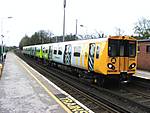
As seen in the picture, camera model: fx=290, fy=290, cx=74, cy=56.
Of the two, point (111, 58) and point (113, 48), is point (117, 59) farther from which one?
point (113, 48)

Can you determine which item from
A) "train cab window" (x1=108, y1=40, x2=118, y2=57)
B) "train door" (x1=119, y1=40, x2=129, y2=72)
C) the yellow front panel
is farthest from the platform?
"train door" (x1=119, y1=40, x2=129, y2=72)

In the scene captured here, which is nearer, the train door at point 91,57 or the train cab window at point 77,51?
the train door at point 91,57

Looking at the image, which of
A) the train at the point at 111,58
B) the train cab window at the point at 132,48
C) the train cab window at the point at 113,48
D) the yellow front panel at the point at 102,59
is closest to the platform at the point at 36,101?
the yellow front panel at the point at 102,59

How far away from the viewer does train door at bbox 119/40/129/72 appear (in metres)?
15.1

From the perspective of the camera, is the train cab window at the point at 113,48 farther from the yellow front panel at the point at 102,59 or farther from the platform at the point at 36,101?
the platform at the point at 36,101

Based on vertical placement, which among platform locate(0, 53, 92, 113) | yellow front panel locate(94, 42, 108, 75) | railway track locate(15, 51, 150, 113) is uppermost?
yellow front panel locate(94, 42, 108, 75)

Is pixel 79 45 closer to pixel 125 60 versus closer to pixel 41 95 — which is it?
pixel 125 60

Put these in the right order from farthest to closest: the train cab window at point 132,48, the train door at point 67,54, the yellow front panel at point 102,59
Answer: the train door at point 67,54, the train cab window at point 132,48, the yellow front panel at point 102,59

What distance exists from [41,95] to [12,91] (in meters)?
1.96

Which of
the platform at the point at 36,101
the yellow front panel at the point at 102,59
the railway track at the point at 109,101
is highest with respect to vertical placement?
the yellow front panel at the point at 102,59

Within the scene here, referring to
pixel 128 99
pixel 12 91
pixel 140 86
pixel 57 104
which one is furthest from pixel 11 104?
pixel 140 86

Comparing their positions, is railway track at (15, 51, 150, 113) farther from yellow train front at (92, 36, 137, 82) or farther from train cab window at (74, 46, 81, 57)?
train cab window at (74, 46, 81, 57)

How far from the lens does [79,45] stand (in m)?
19.3

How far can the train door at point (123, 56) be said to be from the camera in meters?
15.1
